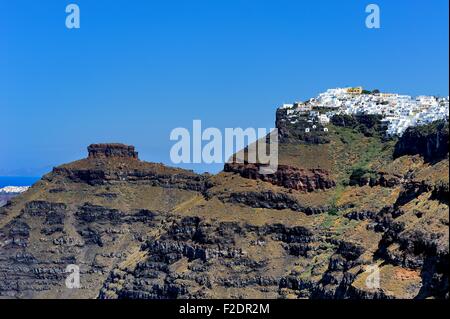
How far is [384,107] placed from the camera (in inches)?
5512

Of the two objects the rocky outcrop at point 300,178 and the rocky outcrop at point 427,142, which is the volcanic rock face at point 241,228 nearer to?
the rocky outcrop at point 300,178

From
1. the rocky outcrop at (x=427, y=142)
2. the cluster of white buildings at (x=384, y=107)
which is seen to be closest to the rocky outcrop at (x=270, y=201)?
the rocky outcrop at (x=427, y=142)

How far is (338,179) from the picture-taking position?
124 metres

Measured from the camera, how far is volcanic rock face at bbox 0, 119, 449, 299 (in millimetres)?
85688

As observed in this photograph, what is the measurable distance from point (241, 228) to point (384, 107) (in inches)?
1415

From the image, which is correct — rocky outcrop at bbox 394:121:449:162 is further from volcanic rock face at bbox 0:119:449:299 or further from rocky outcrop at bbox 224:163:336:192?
rocky outcrop at bbox 224:163:336:192

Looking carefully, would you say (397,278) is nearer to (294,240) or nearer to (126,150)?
(294,240)

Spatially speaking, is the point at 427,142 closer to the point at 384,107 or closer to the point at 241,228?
the point at 241,228

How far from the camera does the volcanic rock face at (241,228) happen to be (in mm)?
85688

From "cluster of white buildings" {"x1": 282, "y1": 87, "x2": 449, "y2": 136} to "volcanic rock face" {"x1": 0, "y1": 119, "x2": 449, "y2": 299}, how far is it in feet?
16.2

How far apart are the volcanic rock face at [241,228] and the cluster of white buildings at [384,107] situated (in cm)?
493
